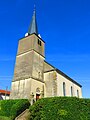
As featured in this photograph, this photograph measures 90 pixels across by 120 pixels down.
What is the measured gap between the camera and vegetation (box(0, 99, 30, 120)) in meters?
15.4

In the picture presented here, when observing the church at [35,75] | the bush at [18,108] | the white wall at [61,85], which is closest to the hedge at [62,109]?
the bush at [18,108]

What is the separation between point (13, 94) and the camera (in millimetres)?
23359

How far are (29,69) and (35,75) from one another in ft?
4.77

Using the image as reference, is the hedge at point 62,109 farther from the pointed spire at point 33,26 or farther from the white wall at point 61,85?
the pointed spire at point 33,26

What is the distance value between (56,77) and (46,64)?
3.91 metres

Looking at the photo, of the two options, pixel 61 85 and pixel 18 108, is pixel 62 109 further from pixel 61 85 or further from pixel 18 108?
pixel 61 85

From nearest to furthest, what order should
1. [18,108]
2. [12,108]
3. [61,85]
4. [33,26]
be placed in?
[18,108] < [12,108] < [61,85] < [33,26]

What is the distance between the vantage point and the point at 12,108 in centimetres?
1595

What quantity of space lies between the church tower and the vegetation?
3.93m

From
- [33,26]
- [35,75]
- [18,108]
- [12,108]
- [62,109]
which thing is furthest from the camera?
[33,26]

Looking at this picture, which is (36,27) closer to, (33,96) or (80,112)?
(33,96)

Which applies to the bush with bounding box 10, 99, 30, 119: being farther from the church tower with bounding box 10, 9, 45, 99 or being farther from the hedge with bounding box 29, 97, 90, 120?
the hedge with bounding box 29, 97, 90, 120

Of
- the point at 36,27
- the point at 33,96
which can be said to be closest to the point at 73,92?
the point at 33,96

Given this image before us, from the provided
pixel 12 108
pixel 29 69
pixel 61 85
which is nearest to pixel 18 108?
pixel 12 108
